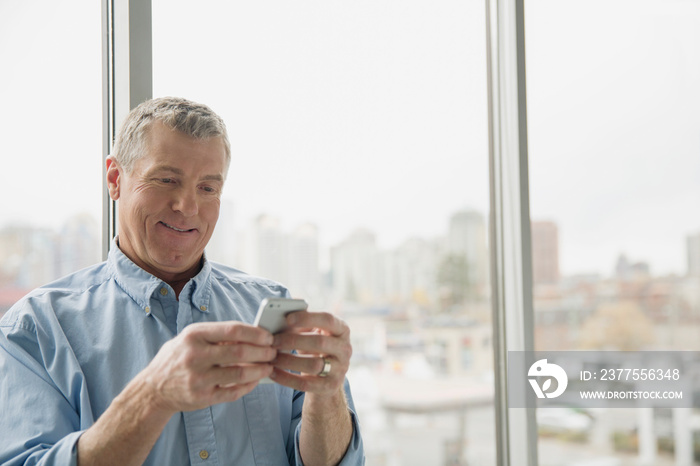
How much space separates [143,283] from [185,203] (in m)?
0.20

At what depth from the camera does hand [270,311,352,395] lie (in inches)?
44.1

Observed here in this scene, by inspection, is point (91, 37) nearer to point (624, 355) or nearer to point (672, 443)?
point (624, 355)

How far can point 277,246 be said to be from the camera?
1987 mm

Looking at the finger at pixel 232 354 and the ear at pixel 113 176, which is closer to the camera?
the finger at pixel 232 354

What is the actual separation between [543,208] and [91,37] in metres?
1.52

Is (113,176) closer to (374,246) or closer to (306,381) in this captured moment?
(306,381)

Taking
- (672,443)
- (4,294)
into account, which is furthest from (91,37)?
(672,443)

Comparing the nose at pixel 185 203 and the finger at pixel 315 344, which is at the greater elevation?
the nose at pixel 185 203

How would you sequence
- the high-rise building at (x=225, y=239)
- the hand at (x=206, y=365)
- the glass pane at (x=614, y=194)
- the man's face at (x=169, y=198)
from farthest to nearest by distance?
the glass pane at (x=614, y=194)
the high-rise building at (x=225, y=239)
the man's face at (x=169, y=198)
the hand at (x=206, y=365)

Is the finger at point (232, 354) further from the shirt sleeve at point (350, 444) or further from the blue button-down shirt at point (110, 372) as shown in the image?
the shirt sleeve at point (350, 444)

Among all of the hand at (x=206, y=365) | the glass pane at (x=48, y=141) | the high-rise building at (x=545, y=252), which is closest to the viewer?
the hand at (x=206, y=365)

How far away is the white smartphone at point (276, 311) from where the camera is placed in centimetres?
106

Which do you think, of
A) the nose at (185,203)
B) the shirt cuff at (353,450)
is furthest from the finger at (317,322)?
the nose at (185,203)

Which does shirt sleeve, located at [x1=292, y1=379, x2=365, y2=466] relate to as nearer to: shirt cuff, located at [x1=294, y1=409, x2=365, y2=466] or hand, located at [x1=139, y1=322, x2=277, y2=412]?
shirt cuff, located at [x1=294, y1=409, x2=365, y2=466]
